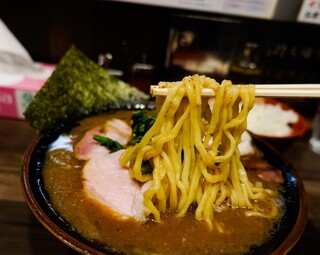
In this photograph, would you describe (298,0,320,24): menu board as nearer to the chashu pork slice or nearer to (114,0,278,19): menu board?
(114,0,278,19): menu board

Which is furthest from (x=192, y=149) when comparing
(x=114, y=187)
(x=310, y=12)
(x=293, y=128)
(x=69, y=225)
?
(x=310, y=12)

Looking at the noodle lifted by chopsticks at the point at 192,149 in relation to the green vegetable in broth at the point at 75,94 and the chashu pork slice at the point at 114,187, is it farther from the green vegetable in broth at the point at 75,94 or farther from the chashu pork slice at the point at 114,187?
the green vegetable in broth at the point at 75,94

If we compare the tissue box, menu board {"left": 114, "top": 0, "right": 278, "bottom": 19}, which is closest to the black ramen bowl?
the tissue box

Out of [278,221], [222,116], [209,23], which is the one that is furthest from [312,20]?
[278,221]

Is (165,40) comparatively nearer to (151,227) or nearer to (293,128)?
(293,128)

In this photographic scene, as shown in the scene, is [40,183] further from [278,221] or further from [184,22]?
[184,22]

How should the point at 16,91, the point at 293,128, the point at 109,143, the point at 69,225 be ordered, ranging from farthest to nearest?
1. the point at 293,128
2. the point at 16,91
3. the point at 109,143
4. the point at 69,225

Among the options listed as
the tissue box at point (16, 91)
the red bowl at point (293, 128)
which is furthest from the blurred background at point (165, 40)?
the tissue box at point (16, 91)
